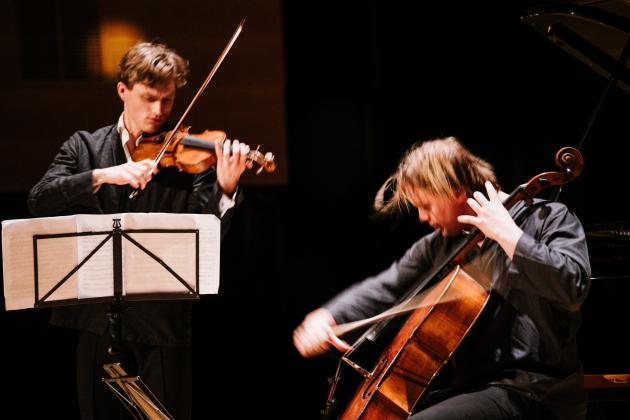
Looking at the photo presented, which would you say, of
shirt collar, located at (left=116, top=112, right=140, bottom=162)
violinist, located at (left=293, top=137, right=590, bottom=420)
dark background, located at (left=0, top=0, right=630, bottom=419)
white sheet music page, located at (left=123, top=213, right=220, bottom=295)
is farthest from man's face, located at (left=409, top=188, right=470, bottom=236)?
dark background, located at (left=0, top=0, right=630, bottom=419)

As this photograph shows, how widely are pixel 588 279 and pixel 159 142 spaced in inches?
59.3

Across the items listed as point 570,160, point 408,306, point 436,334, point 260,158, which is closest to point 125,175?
point 260,158

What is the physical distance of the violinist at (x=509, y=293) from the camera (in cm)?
181

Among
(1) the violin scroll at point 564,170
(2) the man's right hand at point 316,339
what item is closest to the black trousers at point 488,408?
(2) the man's right hand at point 316,339

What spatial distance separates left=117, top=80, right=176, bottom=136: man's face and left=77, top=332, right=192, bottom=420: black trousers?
745 millimetres

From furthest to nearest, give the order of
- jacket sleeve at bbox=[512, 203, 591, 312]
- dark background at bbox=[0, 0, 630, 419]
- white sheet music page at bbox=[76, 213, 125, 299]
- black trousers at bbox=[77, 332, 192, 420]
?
dark background at bbox=[0, 0, 630, 419]
black trousers at bbox=[77, 332, 192, 420]
white sheet music page at bbox=[76, 213, 125, 299]
jacket sleeve at bbox=[512, 203, 591, 312]

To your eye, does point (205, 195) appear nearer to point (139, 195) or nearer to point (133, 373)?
point (139, 195)

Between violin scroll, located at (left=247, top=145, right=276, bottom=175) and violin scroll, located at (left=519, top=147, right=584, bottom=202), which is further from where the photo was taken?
violin scroll, located at (left=247, top=145, right=276, bottom=175)

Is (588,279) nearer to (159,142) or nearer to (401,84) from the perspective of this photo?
(159,142)

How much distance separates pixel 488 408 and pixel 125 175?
1.38 m

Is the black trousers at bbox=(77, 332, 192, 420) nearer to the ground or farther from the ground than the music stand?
nearer to the ground

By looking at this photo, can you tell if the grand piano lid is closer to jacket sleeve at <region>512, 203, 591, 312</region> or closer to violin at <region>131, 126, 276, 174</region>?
jacket sleeve at <region>512, 203, 591, 312</region>

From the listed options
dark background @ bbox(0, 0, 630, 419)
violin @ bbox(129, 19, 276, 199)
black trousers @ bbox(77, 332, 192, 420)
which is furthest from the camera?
dark background @ bbox(0, 0, 630, 419)

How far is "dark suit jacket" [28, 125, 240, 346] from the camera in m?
2.43
